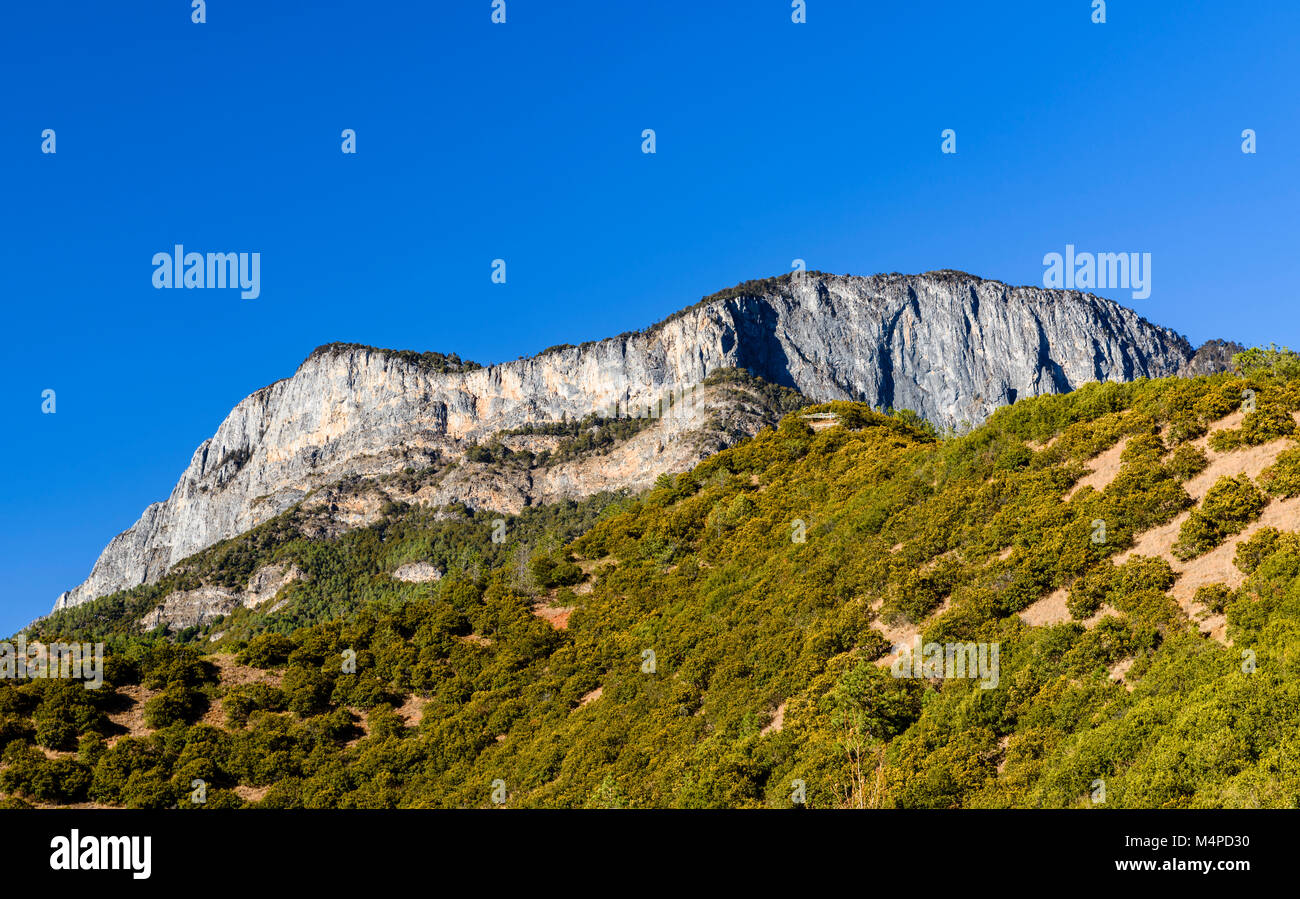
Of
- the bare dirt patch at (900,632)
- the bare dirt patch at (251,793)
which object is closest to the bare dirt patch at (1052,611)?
the bare dirt patch at (900,632)

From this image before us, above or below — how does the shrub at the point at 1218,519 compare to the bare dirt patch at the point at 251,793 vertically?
above

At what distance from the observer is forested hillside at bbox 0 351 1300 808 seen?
79.3 ft

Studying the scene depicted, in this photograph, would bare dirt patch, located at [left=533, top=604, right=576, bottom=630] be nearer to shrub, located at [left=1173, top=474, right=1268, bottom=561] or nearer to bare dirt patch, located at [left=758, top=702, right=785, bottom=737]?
bare dirt patch, located at [left=758, top=702, right=785, bottom=737]

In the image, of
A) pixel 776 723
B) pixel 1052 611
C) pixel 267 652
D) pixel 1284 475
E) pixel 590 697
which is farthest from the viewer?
pixel 267 652

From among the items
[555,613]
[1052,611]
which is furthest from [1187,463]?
[555,613]

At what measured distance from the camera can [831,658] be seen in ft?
112

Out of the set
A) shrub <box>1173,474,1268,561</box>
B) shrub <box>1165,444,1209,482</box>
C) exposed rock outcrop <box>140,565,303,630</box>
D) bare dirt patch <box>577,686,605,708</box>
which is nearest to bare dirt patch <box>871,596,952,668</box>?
shrub <box>1173,474,1268,561</box>

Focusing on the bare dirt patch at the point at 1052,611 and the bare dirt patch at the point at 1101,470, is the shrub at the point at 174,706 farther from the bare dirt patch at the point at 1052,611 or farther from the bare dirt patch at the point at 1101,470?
the bare dirt patch at the point at 1101,470

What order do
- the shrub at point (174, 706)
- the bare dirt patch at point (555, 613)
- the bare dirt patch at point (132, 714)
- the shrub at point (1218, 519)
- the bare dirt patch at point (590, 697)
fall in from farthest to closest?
the bare dirt patch at point (555, 613), the shrub at point (174, 706), the bare dirt patch at point (132, 714), the bare dirt patch at point (590, 697), the shrub at point (1218, 519)

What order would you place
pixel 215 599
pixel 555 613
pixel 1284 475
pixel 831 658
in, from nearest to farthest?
pixel 1284 475, pixel 831 658, pixel 555 613, pixel 215 599

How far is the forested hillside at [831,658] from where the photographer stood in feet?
79.3

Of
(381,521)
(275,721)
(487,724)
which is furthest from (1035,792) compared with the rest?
(381,521)

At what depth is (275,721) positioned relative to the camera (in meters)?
44.2

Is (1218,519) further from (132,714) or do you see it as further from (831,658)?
(132,714)
